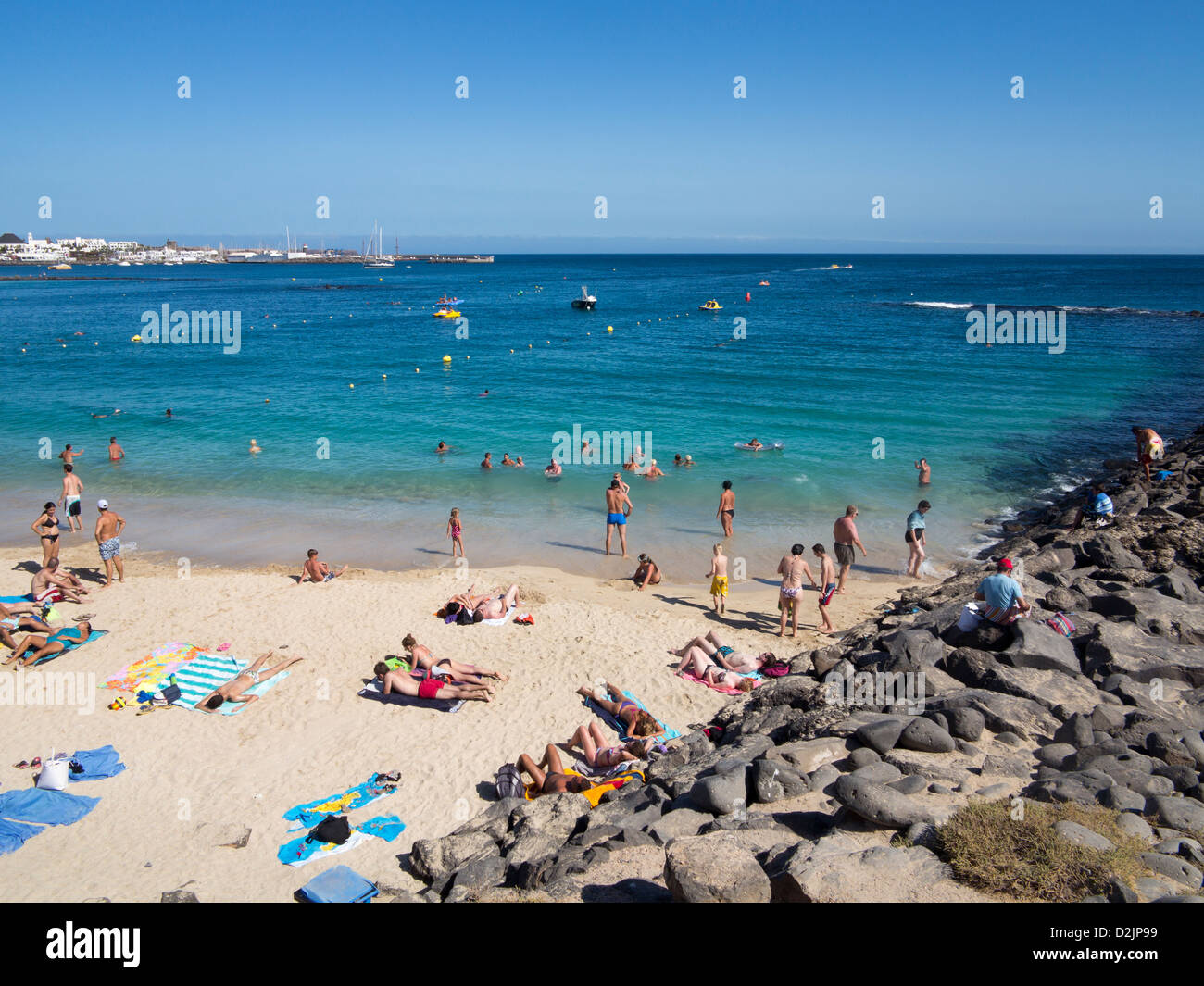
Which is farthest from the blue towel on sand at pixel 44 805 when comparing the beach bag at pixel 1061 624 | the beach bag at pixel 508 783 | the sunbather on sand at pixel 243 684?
the beach bag at pixel 1061 624

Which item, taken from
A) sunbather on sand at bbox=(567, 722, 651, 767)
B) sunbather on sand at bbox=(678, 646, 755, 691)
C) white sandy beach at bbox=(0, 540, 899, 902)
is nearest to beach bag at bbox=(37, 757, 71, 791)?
white sandy beach at bbox=(0, 540, 899, 902)

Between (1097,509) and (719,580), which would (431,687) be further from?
(1097,509)

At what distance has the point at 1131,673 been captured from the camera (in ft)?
27.6

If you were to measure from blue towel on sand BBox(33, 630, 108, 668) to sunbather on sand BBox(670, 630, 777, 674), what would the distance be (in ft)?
31.5

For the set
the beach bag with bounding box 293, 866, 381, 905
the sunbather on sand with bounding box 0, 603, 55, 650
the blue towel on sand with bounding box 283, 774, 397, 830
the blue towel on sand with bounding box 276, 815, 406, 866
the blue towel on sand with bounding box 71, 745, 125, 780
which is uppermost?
the sunbather on sand with bounding box 0, 603, 55, 650

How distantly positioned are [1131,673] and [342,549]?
15.0 meters

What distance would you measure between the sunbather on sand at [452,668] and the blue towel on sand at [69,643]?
5.65 meters

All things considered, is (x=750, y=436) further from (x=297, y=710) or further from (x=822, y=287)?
(x=822, y=287)

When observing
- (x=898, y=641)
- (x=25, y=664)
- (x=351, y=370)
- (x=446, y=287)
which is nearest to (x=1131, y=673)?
(x=898, y=641)

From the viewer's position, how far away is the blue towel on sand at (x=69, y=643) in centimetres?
1165

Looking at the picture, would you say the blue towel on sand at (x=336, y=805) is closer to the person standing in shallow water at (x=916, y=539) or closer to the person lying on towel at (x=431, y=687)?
the person lying on towel at (x=431, y=687)

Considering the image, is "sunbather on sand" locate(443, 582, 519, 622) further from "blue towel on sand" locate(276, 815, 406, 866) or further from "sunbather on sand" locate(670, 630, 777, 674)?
"blue towel on sand" locate(276, 815, 406, 866)

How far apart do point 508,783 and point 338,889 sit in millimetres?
2134

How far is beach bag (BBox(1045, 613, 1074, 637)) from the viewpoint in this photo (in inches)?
364
